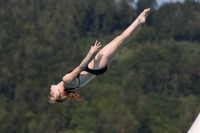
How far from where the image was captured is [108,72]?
395 feet

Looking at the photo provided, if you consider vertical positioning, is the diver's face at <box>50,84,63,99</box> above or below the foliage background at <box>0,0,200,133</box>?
above

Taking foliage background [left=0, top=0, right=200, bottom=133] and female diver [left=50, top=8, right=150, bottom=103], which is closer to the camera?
female diver [left=50, top=8, right=150, bottom=103]

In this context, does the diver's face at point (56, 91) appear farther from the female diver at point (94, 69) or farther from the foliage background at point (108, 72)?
the foliage background at point (108, 72)

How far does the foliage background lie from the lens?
9219 cm

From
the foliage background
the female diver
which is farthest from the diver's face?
the foliage background

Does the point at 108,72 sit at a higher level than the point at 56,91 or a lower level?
lower

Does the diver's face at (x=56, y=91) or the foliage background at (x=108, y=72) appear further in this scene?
the foliage background at (x=108, y=72)

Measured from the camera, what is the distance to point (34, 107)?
93.4m

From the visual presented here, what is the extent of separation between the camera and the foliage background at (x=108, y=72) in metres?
92.2

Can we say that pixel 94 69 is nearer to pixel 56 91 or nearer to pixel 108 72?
pixel 56 91

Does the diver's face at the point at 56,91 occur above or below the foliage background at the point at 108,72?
above

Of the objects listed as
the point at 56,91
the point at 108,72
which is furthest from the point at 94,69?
the point at 108,72

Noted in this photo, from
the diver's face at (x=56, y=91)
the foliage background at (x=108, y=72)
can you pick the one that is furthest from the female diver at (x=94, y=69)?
the foliage background at (x=108, y=72)

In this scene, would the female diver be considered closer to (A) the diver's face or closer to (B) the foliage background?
(A) the diver's face
